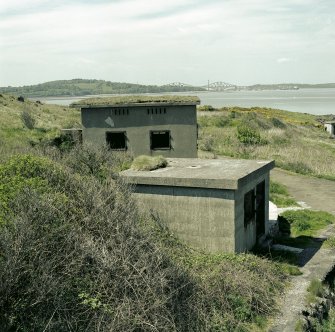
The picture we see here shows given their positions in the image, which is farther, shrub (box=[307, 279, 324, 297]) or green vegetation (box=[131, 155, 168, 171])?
green vegetation (box=[131, 155, 168, 171])

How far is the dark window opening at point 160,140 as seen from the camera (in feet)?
60.4

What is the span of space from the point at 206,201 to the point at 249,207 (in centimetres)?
163

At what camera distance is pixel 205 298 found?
7738mm

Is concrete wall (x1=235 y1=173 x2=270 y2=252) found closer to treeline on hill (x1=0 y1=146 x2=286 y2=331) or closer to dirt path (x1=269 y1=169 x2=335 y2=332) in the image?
treeline on hill (x1=0 y1=146 x2=286 y2=331)

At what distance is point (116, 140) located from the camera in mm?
18609

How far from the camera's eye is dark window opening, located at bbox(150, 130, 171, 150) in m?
18.4

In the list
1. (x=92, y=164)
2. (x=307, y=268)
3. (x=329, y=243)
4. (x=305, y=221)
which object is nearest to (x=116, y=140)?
(x=92, y=164)

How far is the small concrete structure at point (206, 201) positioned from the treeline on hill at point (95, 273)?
100 centimetres

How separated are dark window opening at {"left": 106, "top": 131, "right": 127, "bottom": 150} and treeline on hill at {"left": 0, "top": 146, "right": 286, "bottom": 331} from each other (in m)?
9.39

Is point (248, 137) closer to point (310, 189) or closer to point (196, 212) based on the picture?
point (310, 189)

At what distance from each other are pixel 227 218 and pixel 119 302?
12.6ft

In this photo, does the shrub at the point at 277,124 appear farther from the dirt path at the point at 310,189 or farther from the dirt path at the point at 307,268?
the dirt path at the point at 307,268

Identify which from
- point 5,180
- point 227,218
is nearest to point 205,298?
point 227,218

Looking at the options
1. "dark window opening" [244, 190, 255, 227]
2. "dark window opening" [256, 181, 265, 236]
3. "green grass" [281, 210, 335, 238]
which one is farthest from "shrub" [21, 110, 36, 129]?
"dark window opening" [244, 190, 255, 227]
